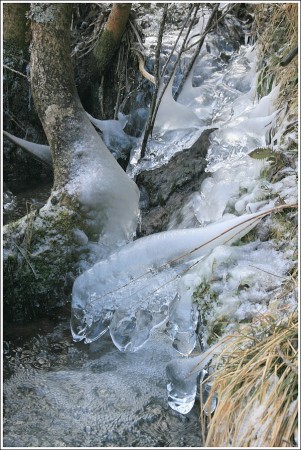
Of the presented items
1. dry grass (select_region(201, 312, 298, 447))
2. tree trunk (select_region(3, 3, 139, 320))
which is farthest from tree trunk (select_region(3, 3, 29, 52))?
dry grass (select_region(201, 312, 298, 447))

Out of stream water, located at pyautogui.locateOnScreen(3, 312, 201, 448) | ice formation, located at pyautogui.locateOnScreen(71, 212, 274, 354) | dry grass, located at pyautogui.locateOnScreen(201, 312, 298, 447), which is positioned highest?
dry grass, located at pyautogui.locateOnScreen(201, 312, 298, 447)

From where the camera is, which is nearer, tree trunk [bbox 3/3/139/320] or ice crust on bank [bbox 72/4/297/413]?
ice crust on bank [bbox 72/4/297/413]

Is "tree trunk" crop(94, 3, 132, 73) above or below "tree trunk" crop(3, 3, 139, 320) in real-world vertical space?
above

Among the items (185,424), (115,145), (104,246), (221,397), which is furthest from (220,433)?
(115,145)

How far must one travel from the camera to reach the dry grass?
2303 millimetres

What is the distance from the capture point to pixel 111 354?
3.57 metres

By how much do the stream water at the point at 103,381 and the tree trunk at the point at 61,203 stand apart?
0.25 m

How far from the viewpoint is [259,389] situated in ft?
7.94

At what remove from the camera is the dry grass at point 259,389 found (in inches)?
90.7

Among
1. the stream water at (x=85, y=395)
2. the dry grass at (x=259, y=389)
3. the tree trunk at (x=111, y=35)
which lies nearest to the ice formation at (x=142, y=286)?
the stream water at (x=85, y=395)

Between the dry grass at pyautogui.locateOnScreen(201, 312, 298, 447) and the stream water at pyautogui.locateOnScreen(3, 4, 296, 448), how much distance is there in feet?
1.49

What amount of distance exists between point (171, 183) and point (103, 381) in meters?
1.82

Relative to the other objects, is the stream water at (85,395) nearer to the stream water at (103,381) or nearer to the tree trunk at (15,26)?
the stream water at (103,381)

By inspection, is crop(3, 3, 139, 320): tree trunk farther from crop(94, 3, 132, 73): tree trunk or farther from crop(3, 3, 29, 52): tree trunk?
crop(3, 3, 29, 52): tree trunk
